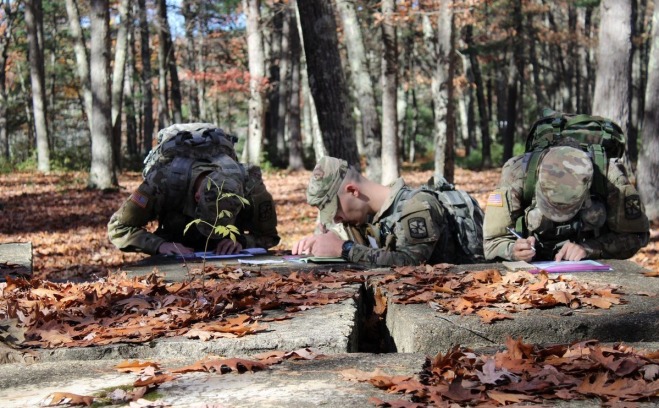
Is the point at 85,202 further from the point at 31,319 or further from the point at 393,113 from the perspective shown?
the point at 31,319

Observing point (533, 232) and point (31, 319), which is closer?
point (31, 319)

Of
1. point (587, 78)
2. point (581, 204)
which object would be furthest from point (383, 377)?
point (587, 78)

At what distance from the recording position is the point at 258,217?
690 centimetres

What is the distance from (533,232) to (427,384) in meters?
3.08

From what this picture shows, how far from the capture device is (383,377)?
2.54 m

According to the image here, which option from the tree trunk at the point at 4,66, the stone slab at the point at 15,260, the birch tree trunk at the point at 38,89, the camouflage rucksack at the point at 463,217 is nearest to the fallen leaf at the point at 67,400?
the stone slab at the point at 15,260

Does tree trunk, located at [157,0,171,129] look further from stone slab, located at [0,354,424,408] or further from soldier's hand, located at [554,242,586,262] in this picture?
stone slab, located at [0,354,424,408]

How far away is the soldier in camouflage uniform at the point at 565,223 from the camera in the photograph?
519 cm

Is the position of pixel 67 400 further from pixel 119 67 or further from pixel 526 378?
pixel 119 67

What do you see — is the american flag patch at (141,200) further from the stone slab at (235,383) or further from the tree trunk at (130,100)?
the tree trunk at (130,100)

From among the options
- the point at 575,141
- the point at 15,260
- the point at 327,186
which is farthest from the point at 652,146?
the point at 15,260

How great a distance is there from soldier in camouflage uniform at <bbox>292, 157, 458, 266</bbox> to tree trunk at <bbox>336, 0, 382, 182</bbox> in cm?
862

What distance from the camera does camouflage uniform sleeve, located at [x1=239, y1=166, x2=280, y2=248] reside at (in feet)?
22.2

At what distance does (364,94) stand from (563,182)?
34.6 ft
